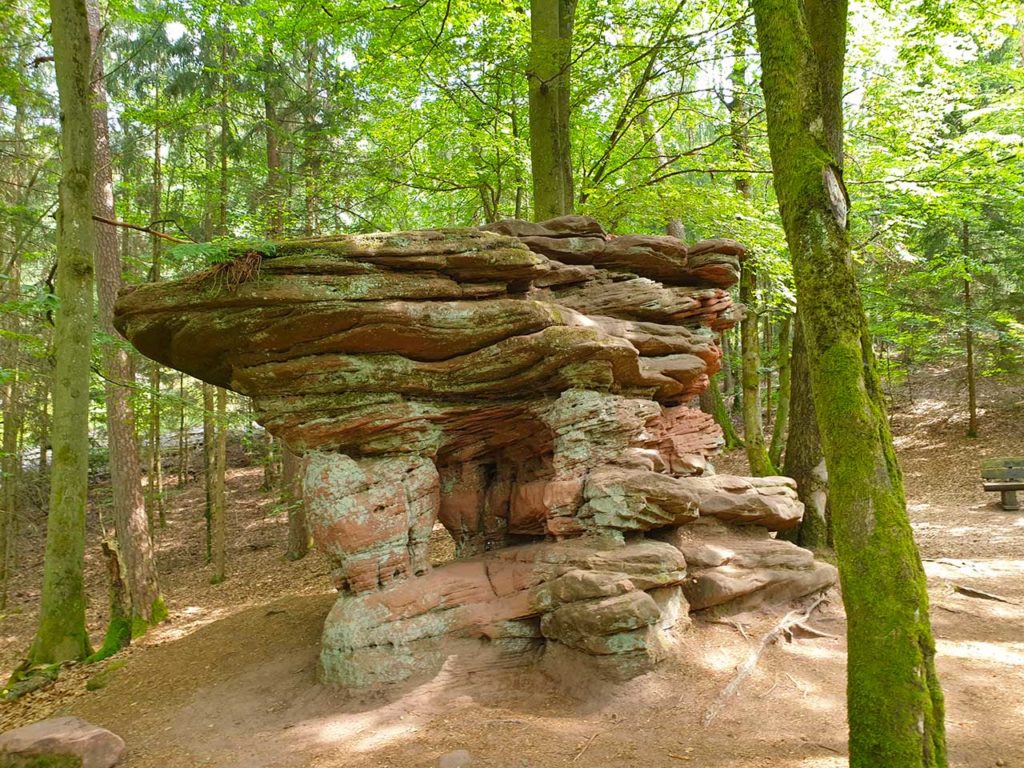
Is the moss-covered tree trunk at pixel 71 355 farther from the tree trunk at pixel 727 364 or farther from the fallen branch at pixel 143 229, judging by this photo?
the tree trunk at pixel 727 364

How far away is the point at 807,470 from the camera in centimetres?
1055

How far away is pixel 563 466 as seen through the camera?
8.18 metres

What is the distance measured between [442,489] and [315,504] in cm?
211

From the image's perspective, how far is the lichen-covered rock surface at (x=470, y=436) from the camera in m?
7.16

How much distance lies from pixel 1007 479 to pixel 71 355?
18.7 meters

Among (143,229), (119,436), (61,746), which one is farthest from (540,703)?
(119,436)

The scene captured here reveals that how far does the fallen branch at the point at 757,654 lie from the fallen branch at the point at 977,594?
236cm

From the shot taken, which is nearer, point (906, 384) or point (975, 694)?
point (975, 694)

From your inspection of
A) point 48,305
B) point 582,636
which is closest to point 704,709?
point 582,636

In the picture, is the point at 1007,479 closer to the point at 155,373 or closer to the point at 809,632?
the point at 809,632

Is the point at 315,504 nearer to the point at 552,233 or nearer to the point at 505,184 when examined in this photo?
the point at 552,233

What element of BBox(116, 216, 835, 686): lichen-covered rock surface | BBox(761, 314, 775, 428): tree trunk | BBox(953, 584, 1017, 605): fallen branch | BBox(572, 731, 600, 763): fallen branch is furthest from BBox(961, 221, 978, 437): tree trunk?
BBox(572, 731, 600, 763): fallen branch

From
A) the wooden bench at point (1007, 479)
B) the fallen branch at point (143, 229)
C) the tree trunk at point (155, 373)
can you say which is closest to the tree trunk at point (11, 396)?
the tree trunk at point (155, 373)

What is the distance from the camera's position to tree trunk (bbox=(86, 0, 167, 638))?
1114 centimetres
